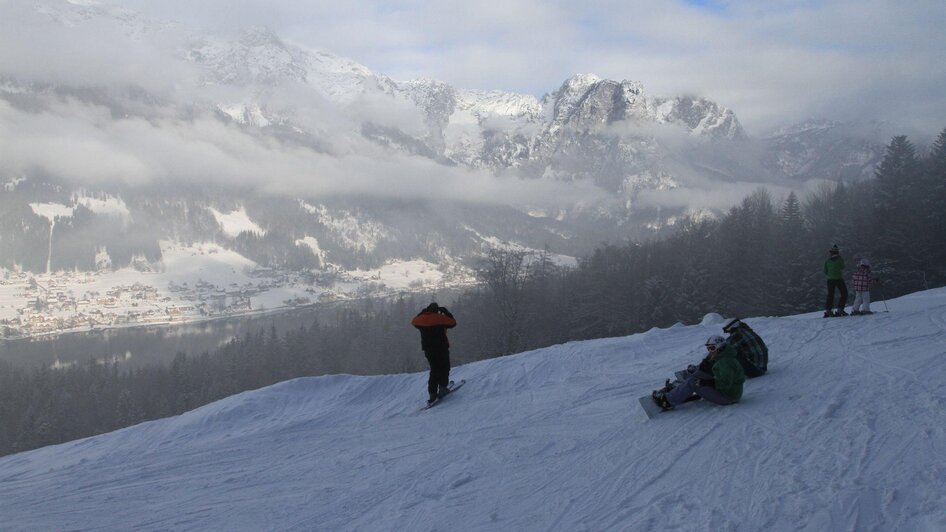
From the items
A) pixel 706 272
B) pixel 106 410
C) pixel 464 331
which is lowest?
pixel 106 410

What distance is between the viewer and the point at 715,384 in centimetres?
795

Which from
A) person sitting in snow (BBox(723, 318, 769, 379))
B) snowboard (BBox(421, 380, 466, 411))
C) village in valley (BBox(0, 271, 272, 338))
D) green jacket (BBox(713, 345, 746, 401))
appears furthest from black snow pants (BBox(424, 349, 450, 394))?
village in valley (BBox(0, 271, 272, 338))

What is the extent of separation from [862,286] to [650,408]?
10.6 meters

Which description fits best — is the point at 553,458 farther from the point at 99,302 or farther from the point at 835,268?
the point at 99,302

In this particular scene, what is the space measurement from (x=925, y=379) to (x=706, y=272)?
42.1m

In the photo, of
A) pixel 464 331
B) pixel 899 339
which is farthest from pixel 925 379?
pixel 464 331

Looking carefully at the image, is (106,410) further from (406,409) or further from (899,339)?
(899,339)

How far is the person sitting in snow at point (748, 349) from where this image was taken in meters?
9.21

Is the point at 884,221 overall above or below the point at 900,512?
above

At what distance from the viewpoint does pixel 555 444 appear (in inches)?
300

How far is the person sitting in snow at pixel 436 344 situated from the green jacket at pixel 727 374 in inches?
213

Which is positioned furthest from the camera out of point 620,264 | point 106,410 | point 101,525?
point 620,264

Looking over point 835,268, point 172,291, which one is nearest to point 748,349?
point 835,268

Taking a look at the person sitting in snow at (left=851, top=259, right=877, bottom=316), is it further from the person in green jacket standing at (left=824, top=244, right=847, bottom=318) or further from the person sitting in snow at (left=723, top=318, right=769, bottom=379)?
the person sitting in snow at (left=723, top=318, right=769, bottom=379)
